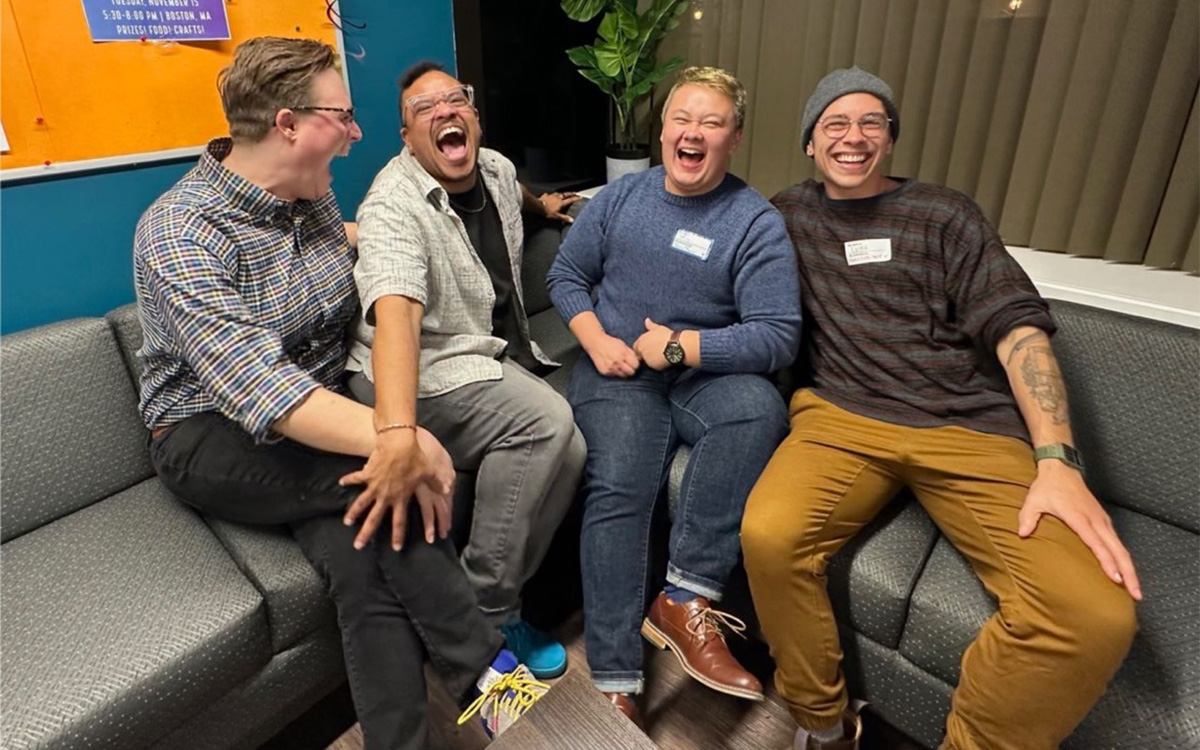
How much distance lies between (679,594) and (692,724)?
309 mm

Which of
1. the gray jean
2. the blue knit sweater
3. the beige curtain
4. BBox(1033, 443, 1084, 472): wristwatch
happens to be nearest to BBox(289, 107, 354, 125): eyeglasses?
the gray jean

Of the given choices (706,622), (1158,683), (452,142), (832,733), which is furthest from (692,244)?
(1158,683)

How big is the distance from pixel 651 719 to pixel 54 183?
1.80m

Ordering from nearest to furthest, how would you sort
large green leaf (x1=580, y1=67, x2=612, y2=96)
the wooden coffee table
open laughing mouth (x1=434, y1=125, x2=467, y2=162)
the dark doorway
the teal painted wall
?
the wooden coffee table
the teal painted wall
open laughing mouth (x1=434, y1=125, x2=467, y2=162)
the dark doorway
large green leaf (x1=580, y1=67, x2=612, y2=96)

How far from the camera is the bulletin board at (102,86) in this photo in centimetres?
142

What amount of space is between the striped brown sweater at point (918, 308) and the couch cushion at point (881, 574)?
23 centimetres

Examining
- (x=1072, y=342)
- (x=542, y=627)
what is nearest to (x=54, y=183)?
(x=542, y=627)

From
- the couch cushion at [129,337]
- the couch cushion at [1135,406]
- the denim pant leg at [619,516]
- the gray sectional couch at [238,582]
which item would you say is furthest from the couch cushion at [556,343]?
the couch cushion at [1135,406]

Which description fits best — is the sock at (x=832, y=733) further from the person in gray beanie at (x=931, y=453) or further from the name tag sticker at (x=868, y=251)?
the name tag sticker at (x=868, y=251)

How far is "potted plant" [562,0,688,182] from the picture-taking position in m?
2.45

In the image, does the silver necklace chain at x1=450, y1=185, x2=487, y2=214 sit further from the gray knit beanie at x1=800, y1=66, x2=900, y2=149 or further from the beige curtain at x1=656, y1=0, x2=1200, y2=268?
the beige curtain at x1=656, y1=0, x2=1200, y2=268

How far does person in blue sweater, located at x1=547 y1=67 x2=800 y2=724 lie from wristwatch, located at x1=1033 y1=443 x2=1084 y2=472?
0.50 metres

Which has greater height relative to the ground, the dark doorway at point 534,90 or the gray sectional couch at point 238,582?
the dark doorway at point 534,90

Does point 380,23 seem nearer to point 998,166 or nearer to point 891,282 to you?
point 891,282
